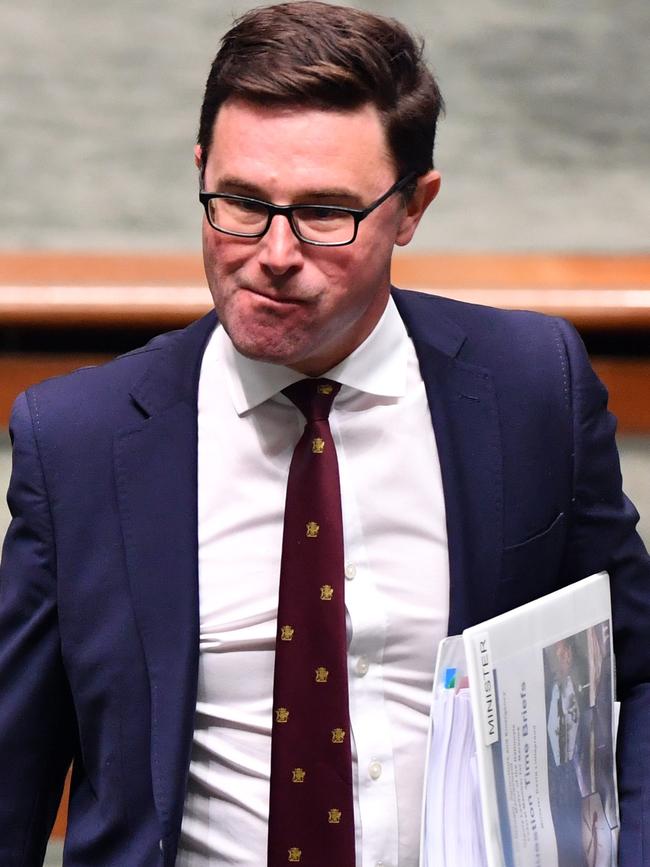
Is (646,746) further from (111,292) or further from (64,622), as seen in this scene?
A: (111,292)

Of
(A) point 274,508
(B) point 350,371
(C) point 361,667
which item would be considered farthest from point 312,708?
(B) point 350,371

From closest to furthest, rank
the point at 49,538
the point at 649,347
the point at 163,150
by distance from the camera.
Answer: the point at 49,538
the point at 649,347
the point at 163,150

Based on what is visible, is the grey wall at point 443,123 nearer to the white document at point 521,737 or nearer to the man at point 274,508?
the man at point 274,508

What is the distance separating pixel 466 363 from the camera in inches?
47.8

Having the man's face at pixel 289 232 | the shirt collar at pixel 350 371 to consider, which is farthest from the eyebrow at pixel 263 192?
the shirt collar at pixel 350 371

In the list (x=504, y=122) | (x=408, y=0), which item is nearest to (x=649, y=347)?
(x=504, y=122)

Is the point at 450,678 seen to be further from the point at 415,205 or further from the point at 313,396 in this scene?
the point at 415,205

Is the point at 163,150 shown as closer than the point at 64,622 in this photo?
No

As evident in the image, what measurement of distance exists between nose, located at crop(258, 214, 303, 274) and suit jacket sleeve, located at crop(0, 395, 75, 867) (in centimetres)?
22

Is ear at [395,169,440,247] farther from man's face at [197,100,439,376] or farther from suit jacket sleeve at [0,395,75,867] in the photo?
suit jacket sleeve at [0,395,75,867]

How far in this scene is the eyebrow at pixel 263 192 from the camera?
1.06 meters

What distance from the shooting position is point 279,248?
1049 mm

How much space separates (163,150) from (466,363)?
1240mm

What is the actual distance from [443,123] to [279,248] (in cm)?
137
